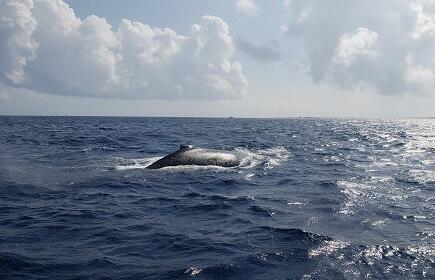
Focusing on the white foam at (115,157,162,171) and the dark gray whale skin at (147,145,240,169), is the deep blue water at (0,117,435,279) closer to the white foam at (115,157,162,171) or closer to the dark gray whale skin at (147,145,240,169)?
the white foam at (115,157,162,171)

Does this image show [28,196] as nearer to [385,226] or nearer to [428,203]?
[385,226]

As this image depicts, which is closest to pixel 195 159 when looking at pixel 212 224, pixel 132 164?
pixel 132 164

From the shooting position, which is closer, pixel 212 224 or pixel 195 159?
pixel 212 224

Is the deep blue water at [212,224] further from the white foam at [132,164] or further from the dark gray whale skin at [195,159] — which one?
the dark gray whale skin at [195,159]

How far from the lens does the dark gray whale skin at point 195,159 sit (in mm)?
29047

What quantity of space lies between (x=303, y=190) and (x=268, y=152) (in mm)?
19123

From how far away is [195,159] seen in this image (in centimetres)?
3033

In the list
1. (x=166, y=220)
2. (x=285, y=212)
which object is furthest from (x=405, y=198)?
(x=166, y=220)

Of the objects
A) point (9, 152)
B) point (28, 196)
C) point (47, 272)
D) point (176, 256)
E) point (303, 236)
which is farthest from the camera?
point (9, 152)

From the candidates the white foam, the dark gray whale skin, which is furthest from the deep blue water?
the dark gray whale skin

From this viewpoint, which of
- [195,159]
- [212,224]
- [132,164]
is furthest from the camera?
[132,164]

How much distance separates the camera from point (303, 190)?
71.9ft

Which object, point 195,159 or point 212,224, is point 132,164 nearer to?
point 195,159

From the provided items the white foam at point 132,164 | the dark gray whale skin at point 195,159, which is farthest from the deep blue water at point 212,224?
the dark gray whale skin at point 195,159
